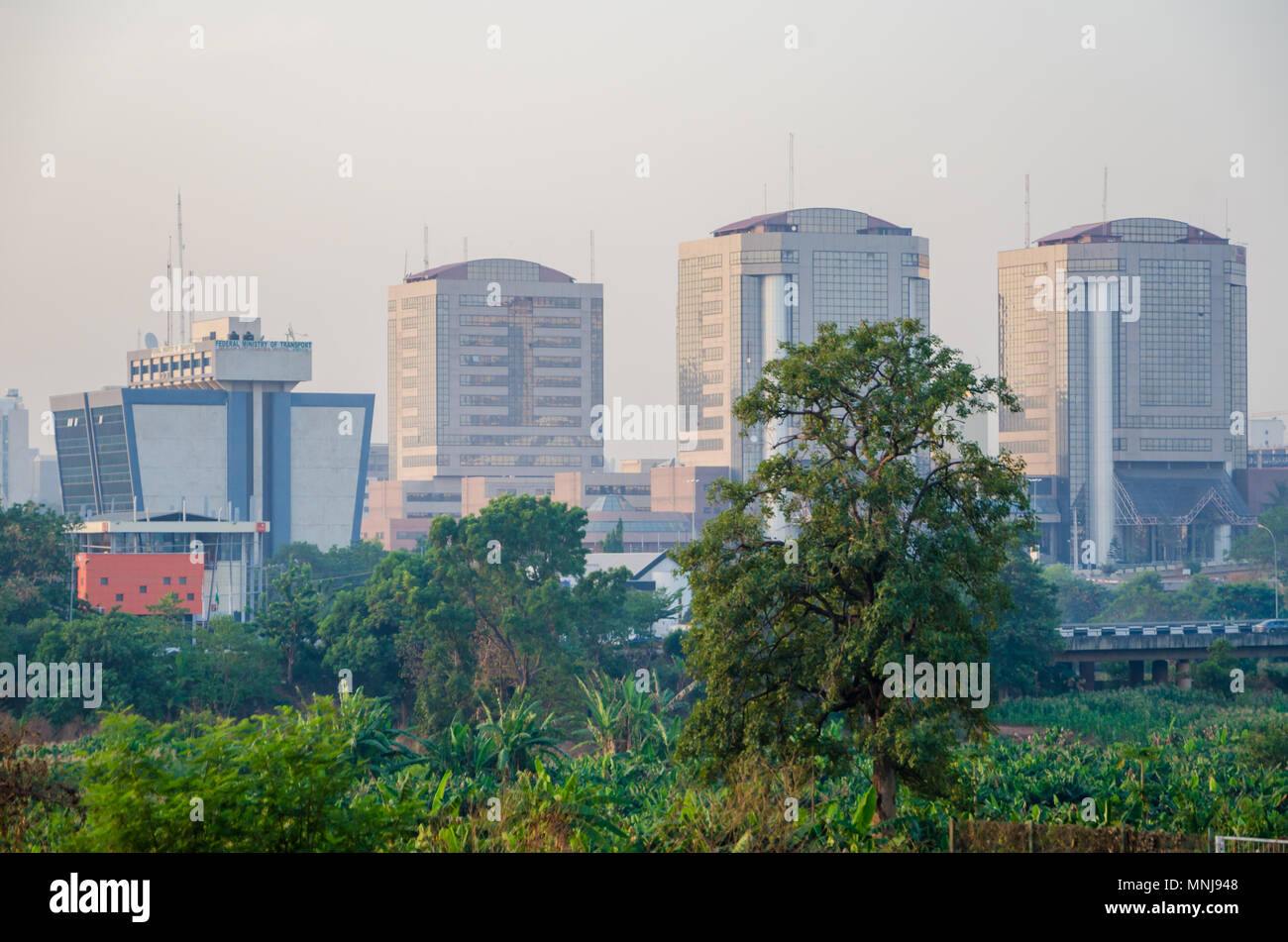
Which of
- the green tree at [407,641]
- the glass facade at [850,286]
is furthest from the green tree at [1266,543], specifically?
the green tree at [407,641]

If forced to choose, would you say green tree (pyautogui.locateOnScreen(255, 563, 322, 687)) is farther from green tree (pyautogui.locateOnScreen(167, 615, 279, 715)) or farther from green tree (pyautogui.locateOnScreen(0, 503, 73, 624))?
green tree (pyautogui.locateOnScreen(0, 503, 73, 624))

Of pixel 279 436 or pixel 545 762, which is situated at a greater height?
pixel 279 436

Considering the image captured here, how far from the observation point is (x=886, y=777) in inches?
1148

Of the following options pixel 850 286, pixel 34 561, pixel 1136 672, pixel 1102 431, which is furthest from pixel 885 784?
pixel 1102 431

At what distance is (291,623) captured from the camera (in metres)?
68.2

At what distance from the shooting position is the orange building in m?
89.8

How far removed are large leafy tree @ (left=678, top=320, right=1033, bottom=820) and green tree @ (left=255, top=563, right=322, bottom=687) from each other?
4201 centimetres

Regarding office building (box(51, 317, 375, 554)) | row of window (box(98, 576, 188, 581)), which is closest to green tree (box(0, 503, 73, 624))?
row of window (box(98, 576, 188, 581))

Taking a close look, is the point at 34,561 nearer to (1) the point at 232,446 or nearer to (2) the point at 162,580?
(2) the point at 162,580

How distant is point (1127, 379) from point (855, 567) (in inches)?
6596
